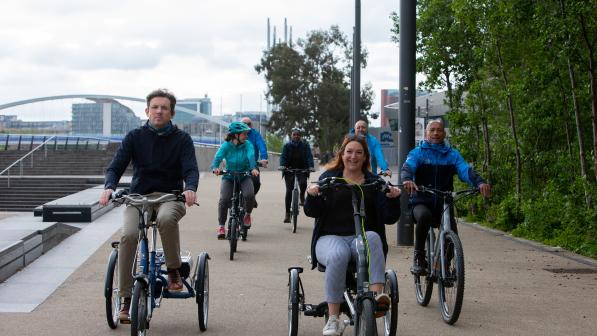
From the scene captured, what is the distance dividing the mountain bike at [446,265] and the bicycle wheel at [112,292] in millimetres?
2434

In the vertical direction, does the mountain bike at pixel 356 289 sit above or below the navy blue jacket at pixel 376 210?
below

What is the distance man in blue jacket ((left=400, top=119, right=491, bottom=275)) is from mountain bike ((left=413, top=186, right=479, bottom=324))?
0.08 m

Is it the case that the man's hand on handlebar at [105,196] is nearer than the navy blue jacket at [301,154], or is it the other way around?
the man's hand on handlebar at [105,196]

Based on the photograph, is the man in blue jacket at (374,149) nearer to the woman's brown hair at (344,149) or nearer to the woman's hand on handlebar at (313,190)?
the woman's brown hair at (344,149)

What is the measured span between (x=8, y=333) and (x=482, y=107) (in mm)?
11976

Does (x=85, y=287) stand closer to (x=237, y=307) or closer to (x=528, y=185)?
(x=237, y=307)

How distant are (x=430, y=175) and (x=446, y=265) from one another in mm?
923

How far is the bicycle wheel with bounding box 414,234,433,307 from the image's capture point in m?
7.96

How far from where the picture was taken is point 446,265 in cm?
754

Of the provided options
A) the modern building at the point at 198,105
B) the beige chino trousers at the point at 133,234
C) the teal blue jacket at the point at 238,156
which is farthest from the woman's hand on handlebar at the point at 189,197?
the modern building at the point at 198,105

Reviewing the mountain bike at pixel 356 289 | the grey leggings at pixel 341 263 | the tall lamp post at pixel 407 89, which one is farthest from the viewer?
the tall lamp post at pixel 407 89

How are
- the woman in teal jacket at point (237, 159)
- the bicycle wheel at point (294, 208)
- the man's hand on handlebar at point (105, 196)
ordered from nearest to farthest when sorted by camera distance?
the man's hand on handlebar at point (105, 196), the woman in teal jacket at point (237, 159), the bicycle wheel at point (294, 208)

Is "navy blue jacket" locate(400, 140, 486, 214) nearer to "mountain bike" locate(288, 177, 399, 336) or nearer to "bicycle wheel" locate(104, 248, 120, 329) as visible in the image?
"mountain bike" locate(288, 177, 399, 336)

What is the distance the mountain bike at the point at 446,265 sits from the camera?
23.7 ft
